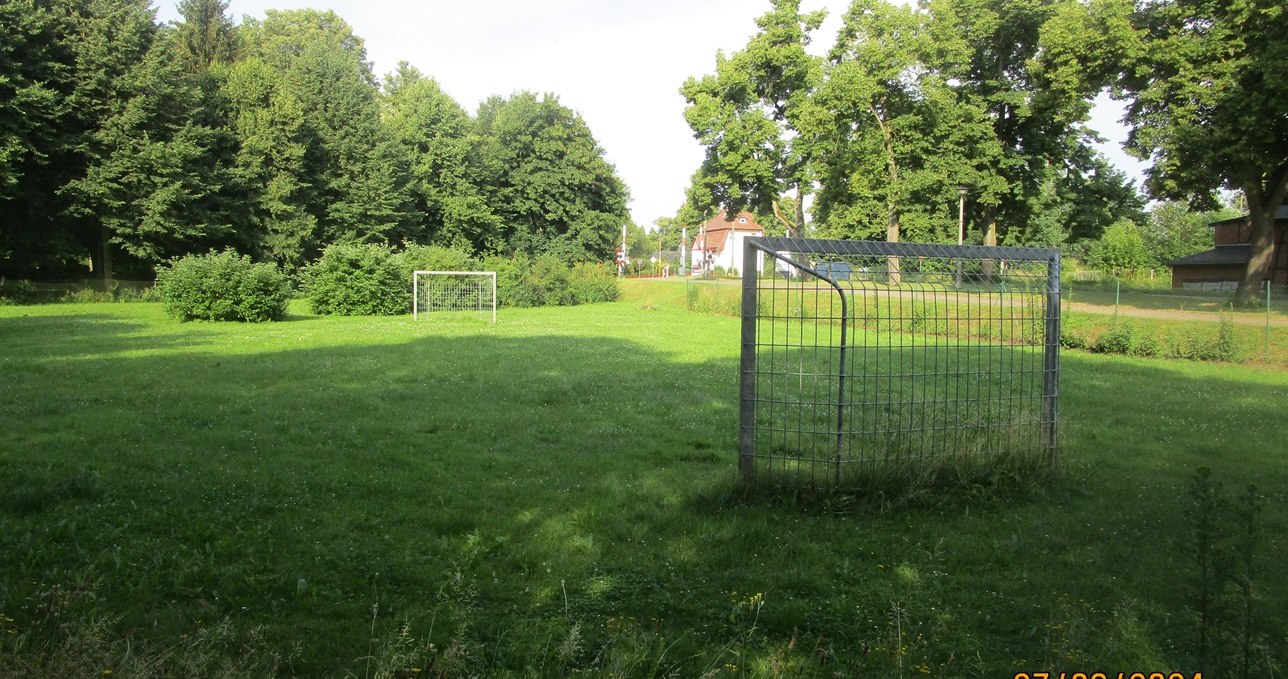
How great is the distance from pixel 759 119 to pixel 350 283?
27.0 meters

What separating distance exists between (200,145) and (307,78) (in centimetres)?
925

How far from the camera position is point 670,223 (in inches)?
4914

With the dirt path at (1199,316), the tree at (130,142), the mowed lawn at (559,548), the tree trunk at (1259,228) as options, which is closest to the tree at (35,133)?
the tree at (130,142)

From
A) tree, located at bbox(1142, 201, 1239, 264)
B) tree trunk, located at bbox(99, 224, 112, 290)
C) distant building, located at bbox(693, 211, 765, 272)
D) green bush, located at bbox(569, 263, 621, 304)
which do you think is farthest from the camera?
distant building, located at bbox(693, 211, 765, 272)

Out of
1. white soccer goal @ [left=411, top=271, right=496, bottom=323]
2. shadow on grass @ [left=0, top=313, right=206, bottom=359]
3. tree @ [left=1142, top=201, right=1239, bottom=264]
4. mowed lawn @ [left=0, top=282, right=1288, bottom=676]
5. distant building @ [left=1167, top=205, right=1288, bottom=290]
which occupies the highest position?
tree @ [left=1142, top=201, right=1239, bottom=264]

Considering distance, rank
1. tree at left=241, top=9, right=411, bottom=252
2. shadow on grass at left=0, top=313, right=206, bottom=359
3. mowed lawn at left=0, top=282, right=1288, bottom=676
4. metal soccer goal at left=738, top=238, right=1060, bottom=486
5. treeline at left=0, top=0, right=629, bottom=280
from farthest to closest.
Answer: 1. tree at left=241, top=9, right=411, bottom=252
2. treeline at left=0, top=0, right=629, bottom=280
3. shadow on grass at left=0, top=313, right=206, bottom=359
4. metal soccer goal at left=738, top=238, right=1060, bottom=486
5. mowed lawn at left=0, top=282, right=1288, bottom=676

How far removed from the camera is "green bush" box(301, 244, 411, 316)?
99.0ft

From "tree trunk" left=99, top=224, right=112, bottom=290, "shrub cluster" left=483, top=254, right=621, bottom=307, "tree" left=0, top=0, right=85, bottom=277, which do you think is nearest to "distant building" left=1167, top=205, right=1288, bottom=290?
"shrub cluster" left=483, top=254, right=621, bottom=307

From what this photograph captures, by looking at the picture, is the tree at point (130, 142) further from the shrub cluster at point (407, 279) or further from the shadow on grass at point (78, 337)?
the shadow on grass at point (78, 337)

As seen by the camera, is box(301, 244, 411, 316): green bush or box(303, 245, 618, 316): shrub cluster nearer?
box(301, 244, 411, 316): green bush

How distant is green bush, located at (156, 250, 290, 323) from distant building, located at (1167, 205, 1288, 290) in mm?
47302

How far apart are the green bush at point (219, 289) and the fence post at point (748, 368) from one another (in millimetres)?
22591

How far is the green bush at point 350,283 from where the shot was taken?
3019 centimetres

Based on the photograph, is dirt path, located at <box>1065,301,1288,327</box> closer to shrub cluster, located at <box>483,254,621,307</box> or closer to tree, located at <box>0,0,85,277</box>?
shrub cluster, located at <box>483,254,621,307</box>
